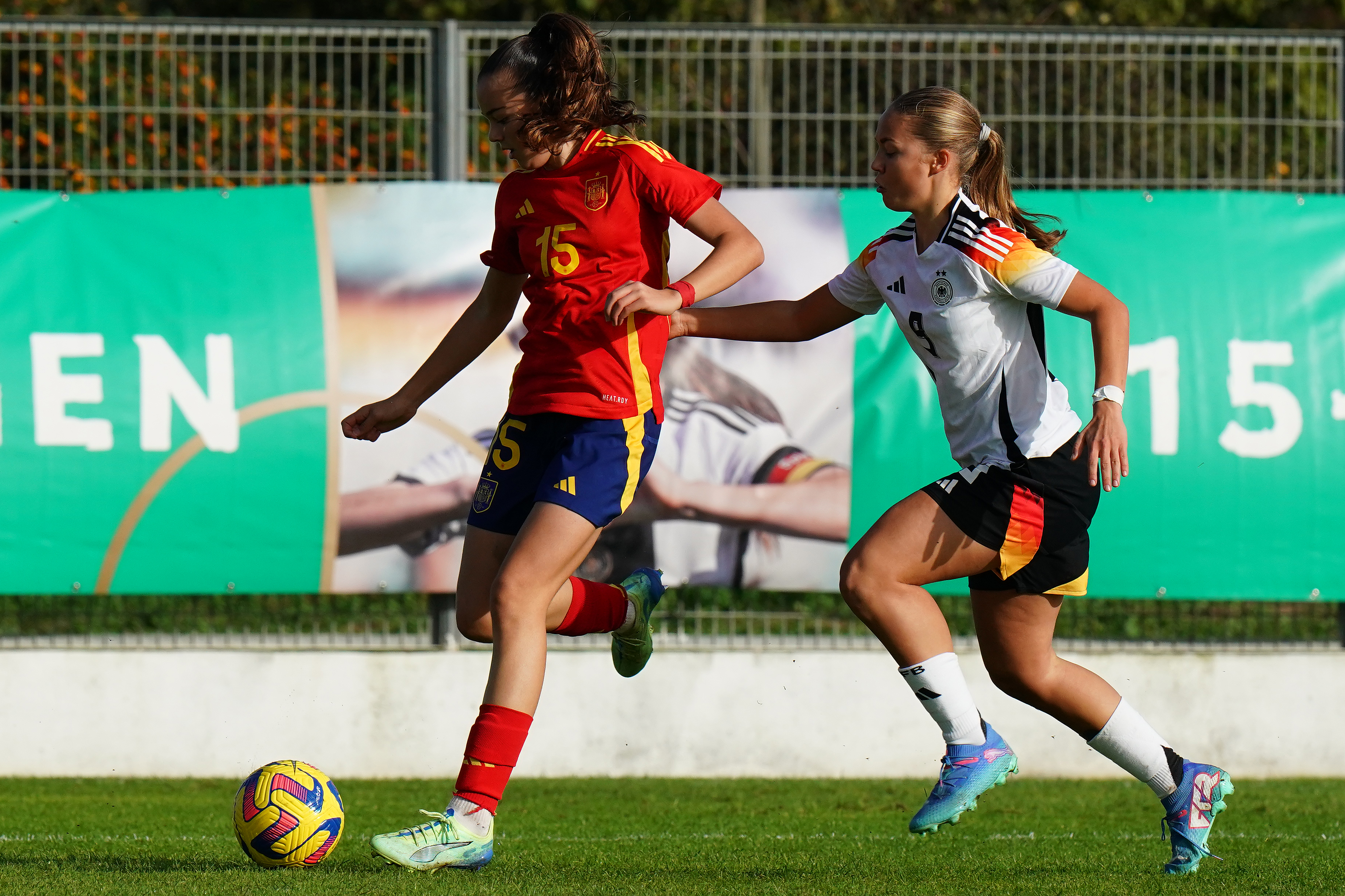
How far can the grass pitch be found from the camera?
4379mm

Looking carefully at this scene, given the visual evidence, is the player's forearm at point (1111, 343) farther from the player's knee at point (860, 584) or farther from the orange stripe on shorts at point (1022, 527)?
the player's knee at point (860, 584)

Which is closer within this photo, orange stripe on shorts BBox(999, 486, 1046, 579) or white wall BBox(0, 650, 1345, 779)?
orange stripe on shorts BBox(999, 486, 1046, 579)

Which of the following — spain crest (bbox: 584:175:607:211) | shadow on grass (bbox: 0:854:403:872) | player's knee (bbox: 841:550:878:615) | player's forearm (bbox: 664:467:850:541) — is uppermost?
spain crest (bbox: 584:175:607:211)

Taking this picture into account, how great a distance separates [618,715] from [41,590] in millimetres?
2652

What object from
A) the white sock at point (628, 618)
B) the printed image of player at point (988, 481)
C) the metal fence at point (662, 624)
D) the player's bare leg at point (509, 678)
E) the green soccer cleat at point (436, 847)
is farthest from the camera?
the metal fence at point (662, 624)

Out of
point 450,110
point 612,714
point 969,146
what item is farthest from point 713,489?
point 969,146

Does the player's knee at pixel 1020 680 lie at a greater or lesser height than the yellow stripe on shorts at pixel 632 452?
lesser

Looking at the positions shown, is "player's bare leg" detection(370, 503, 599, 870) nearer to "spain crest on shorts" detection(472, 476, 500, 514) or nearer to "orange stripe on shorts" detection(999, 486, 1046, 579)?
"spain crest on shorts" detection(472, 476, 500, 514)

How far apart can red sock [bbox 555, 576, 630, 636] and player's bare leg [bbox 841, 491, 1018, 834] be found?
3.04ft

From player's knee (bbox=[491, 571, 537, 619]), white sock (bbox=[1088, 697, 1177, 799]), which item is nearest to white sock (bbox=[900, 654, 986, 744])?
white sock (bbox=[1088, 697, 1177, 799])

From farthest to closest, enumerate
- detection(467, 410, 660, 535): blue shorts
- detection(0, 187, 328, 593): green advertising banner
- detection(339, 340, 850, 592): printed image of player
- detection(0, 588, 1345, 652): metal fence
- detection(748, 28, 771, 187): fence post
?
detection(748, 28, 771, 187): fence post, detection(0, 588, 1345, 652): metal fence, detection(339, 340, 850, 592): printed image of player, detection(0, 187, 328, 593): green advertising banner, detection(467, 410, 660, 535): blue shorts

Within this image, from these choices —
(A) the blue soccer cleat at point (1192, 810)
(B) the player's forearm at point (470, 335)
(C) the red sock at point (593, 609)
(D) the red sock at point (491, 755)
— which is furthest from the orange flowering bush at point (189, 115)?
(A) the blue soccer cleat at point (1192, 810)

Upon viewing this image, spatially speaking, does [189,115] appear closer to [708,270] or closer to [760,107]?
[760,107]

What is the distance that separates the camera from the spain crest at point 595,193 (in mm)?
4516
